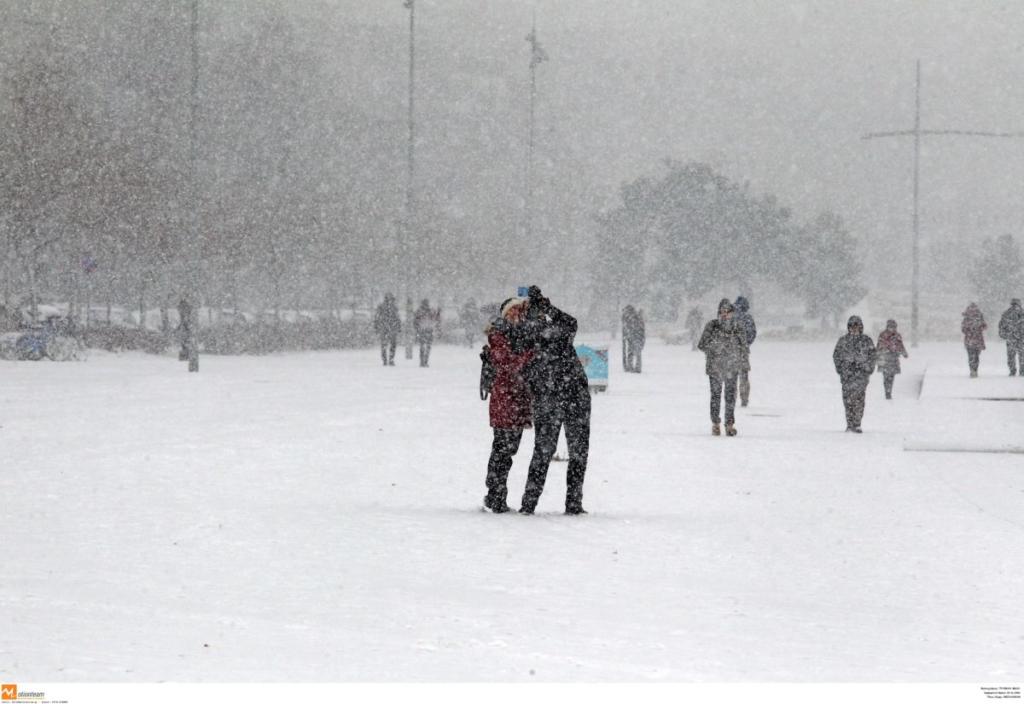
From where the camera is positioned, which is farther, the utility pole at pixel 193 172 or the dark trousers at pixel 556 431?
the utility pole at pixel 193 172

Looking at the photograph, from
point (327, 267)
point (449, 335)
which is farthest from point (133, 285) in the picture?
point (449, 335)

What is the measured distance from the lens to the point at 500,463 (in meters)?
11.6

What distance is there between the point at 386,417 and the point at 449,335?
37.5 metres

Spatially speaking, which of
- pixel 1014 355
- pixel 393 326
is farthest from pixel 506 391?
pixel 393 326

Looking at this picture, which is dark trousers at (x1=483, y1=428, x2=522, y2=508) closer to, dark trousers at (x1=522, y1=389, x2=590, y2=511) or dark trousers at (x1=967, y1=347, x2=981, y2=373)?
dark trousers at (x1=522, y1=389, x2=590, y2=511)

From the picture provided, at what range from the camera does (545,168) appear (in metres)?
134

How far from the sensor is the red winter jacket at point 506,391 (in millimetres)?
11180

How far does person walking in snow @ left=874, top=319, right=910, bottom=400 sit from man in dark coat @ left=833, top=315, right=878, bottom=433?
22.5 ft

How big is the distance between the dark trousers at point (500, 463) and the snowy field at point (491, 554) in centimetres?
27

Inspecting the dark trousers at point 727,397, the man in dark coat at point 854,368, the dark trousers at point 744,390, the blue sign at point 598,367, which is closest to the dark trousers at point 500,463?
the dark trousers at point 727,397

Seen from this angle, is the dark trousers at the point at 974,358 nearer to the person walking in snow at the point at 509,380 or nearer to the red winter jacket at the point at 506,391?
the person walking in snow at the point at 509,380

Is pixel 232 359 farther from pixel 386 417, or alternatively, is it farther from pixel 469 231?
pixel 469 231

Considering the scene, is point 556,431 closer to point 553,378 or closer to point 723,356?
point 553,378

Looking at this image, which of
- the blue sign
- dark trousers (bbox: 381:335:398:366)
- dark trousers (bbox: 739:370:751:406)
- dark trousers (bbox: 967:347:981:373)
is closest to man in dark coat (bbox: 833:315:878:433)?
dark trousers (bbox: 739:370:751:406)
